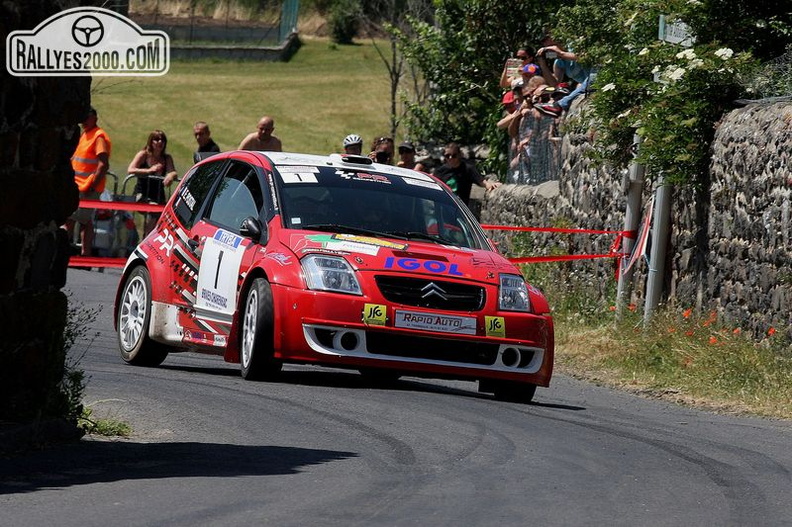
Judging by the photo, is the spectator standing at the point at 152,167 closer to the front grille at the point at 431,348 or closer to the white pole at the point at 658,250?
the white pole at the point at 658,250

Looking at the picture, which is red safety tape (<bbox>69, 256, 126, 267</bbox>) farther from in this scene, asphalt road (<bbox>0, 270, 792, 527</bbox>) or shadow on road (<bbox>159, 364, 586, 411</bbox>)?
asphalt road (<bbox>0, 270, 792, 527</bbox>)

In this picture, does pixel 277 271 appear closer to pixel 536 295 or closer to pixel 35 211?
pixel 536 295

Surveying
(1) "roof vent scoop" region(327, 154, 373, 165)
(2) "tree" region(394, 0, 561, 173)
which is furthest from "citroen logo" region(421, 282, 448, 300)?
(2) "tree" region(394, 0, 561, 173)

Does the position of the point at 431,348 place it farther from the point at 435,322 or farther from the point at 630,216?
the point at 630,216

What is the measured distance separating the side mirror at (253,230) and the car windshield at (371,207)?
0.19m

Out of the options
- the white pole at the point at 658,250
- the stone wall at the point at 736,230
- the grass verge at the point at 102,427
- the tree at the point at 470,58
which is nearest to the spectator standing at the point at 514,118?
the tree at the point at 470,58

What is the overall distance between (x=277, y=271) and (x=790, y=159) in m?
4.51

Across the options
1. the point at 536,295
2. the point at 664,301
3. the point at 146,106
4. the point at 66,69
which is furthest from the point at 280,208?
the point at 146,106

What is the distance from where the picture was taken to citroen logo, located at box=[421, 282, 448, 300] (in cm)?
1112

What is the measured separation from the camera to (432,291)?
36.5 ft

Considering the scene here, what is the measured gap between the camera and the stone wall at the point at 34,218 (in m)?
7.71

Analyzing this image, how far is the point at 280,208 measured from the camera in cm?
1193

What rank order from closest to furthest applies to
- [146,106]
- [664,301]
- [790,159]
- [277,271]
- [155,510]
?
1. [155,510]
2. [277,271]
3. [790,159]
4. [664,301]
5. [146,106]

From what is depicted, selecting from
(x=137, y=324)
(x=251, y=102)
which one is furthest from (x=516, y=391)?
(x=251, y=102)
